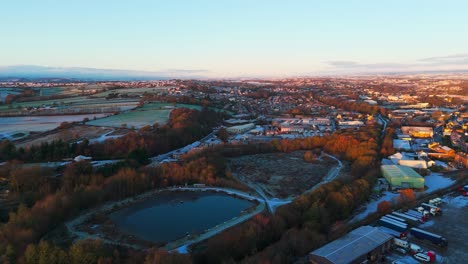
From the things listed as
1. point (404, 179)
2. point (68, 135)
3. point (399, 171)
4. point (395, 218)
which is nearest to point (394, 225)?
point (395, 218)

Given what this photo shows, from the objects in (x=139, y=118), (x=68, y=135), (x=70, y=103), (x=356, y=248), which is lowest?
(x=356, y=248)

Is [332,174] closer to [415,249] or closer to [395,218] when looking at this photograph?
[395,218]

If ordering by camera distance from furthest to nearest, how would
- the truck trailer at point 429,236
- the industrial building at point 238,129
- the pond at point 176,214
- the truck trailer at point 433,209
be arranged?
the industrial building at point 238,129 → the truck trailer at point 433,209 → the pond at point 176,214 → the truck trailer at point 429,236

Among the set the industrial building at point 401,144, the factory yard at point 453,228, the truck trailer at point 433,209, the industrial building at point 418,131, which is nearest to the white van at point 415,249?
the factory yard at point 453,228

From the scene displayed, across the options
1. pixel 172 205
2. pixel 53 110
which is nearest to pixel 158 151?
pixel 172 205

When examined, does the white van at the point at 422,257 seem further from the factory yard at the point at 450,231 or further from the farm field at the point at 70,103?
the farm field at the point at 70,103

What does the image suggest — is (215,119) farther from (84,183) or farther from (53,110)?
(84,183)

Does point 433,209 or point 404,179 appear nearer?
point 433,209
